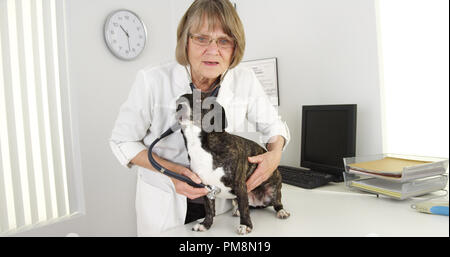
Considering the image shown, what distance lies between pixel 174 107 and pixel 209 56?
0.50 feet

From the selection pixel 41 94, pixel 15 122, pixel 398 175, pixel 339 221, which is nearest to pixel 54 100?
pixel 41 94

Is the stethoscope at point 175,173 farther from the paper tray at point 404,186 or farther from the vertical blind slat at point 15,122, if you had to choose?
the vertical blind slat at point 15,122

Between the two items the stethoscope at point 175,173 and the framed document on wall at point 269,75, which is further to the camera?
the framed document on wall at point 269,75

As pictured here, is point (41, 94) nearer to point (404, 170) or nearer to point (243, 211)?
point (243, 211)

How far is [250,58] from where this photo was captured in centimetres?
161

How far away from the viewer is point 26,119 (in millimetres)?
1161

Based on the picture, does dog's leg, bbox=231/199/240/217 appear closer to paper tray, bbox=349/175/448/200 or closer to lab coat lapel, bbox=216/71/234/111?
lab coat lapel, bbox=216/71/234/111

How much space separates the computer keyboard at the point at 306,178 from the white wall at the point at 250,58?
207 millimetres

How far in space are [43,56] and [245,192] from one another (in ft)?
3.36

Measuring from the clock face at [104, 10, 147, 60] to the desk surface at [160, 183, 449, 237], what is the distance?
1082mm

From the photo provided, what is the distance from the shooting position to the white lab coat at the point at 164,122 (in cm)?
80

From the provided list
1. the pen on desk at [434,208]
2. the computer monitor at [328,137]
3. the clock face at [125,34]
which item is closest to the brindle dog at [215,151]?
the pen on desk at [434,208]

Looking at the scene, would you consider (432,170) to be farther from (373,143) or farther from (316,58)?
(316,58)

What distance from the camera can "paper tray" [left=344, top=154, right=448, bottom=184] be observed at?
0.94 meters
